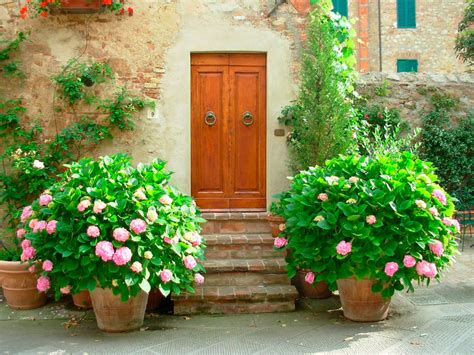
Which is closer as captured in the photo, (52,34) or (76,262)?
(76,262)

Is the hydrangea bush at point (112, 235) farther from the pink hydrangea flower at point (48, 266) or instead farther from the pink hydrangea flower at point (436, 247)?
the pink hydrangea flower at point (436, 247)

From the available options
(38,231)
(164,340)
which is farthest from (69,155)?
(164,340)

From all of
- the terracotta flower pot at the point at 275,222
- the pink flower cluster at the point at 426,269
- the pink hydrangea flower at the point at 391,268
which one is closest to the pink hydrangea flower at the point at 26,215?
the terracotta flower pot at the point at 275,222

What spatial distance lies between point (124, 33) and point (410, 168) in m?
3.87

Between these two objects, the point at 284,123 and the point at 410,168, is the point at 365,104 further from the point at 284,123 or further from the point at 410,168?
the point at 410,168

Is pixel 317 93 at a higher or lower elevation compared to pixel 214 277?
higher

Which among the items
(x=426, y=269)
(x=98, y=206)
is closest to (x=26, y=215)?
(x=98, y=206)

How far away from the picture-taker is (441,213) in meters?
4.44

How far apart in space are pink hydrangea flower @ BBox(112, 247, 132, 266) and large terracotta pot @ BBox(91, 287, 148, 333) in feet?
1.49

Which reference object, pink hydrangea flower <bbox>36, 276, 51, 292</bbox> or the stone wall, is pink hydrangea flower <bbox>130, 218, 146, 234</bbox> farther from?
the stone wall

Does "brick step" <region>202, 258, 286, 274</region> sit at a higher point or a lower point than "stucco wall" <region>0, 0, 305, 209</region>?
lower

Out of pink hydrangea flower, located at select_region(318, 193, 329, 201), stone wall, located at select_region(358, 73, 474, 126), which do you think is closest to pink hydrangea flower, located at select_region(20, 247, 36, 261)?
pink hydrangea flower, located at select_region(318, 193, 329, 201)

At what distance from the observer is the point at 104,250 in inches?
154

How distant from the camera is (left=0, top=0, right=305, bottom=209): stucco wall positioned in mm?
6301
